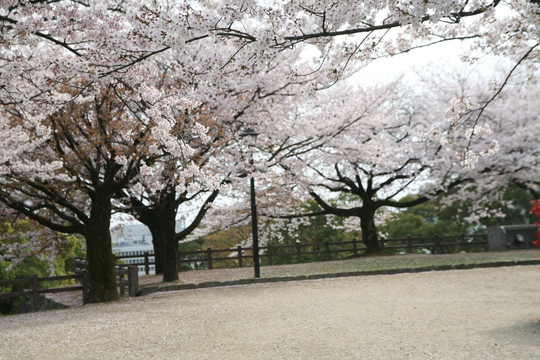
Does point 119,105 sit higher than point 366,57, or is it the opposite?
point 119,105

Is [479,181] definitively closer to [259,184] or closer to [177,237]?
[259,184]

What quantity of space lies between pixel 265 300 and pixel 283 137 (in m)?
7.39

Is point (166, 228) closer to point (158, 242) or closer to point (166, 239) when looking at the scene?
point (166, 239)

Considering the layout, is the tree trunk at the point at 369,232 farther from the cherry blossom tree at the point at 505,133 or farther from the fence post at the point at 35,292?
the fence post at the point at 35,292

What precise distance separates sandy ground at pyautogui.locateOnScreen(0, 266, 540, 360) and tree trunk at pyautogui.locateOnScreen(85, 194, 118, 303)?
1.07 metres

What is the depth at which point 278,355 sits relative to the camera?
5.70m

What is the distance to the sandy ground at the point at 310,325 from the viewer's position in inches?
232

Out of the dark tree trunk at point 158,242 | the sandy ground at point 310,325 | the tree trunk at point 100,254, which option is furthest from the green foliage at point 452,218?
the tree trunk at point 100,254

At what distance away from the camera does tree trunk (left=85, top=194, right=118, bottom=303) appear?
12.9 meters

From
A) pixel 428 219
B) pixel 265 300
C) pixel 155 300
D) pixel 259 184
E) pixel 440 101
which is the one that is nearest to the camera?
pixel 265 300

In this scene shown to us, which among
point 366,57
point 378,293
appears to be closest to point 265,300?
point 378,293

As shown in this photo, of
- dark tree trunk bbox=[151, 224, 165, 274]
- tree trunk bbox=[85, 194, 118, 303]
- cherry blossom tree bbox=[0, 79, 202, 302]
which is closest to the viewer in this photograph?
cherry blossom tree bbox=[0, 79, 202, 302]

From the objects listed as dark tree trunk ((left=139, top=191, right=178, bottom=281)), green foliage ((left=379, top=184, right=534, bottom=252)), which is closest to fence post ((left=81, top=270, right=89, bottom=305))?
dark tree trunk ((left=139, top=191, right=178, bottom=281))

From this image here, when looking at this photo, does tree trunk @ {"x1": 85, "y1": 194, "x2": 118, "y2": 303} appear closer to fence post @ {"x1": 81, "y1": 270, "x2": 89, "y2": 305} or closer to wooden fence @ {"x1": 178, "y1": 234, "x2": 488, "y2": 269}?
fence post @ {"x1": 81, "y1": 270, "x2": 89, "y2": 305}
